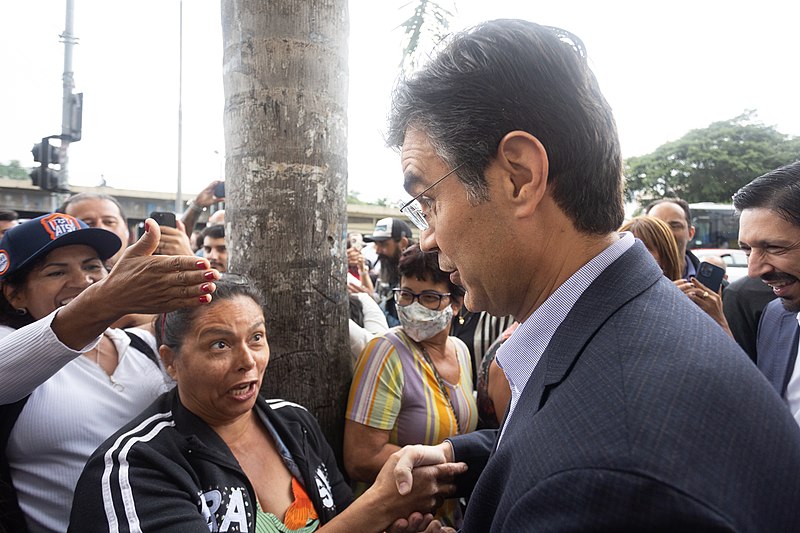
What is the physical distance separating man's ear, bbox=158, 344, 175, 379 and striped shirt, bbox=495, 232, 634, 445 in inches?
53.4

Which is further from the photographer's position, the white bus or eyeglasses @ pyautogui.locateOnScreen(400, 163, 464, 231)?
the white bus

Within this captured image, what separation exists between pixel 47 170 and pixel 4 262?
7.90m

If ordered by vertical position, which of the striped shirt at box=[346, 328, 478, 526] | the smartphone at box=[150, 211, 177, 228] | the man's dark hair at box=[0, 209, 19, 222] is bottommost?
the striped shirt at box=[346, 328, 478, 526]

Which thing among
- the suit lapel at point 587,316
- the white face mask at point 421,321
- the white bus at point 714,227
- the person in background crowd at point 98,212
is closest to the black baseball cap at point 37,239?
the person in background crowd at point 98,212

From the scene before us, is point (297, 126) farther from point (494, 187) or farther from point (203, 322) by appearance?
point (494, 187)

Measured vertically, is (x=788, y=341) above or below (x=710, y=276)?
below

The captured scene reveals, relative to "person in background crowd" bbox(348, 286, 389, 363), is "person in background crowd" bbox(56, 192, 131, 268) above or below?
above

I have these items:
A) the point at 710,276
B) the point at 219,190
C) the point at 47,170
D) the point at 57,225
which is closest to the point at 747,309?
the point at 710,276

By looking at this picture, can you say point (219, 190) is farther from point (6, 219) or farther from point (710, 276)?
point (710, 276)

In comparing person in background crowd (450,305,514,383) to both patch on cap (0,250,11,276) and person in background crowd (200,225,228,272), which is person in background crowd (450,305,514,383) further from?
patch on cap (0,250,11,276)

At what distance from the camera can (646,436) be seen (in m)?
0.77

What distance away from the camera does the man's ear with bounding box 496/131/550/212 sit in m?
1.13

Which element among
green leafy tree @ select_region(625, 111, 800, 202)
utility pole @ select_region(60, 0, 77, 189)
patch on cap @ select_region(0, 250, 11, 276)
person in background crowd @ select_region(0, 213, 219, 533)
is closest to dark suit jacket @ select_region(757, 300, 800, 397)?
person in background crowd @ select_region(0, 213, 219, 533)

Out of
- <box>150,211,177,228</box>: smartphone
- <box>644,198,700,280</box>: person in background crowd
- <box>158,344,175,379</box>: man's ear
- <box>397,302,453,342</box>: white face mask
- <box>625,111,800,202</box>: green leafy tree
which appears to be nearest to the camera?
<box>158,344,175,379</box>: man's ear
